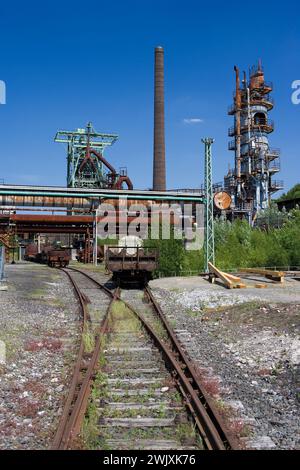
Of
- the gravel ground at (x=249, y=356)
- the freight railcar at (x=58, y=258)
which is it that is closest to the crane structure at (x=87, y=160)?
the freight railcar at (x=58, y=258)

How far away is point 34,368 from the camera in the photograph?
22.9 ft

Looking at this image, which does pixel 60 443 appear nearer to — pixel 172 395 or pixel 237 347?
pixel 172 395

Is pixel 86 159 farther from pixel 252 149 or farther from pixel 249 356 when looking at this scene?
pixel 249 356

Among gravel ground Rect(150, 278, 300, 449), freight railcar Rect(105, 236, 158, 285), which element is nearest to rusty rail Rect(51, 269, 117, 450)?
gravel ground Rect(150, 278, 300, 449)

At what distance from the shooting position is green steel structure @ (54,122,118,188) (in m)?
67.8

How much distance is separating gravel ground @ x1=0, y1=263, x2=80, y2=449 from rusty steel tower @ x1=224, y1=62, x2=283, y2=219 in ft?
158

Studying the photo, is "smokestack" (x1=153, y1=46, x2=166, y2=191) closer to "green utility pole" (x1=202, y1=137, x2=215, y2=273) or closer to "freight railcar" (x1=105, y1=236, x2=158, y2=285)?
"green utility pole" (x1=202, y1=137, x2=215, y2=273)

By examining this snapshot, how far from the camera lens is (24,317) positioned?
11.2 m

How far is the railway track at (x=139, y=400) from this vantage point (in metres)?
4.30

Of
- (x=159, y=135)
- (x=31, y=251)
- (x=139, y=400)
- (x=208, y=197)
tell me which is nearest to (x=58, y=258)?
(x=31, y=251)

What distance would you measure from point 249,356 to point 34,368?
3.64 meters

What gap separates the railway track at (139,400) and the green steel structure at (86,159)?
58378mm

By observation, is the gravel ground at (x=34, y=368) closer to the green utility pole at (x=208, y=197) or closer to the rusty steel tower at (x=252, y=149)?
the green utility pole at (x=208, y=197)

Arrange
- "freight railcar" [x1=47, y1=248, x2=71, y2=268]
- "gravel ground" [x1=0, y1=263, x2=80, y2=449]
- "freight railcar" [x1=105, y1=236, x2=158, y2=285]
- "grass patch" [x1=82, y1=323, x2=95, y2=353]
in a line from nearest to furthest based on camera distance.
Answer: "gravel ground" [x1=0, y1=263, x2=80, y2=449], "grass patch" [x1=82, y1=323, x2=95, y2=353], "freight railcar" [x1=105, y1=236, x2=158, y2=285], "freight railcar" [x1=47, y1=248, x2=71, y2=268]
